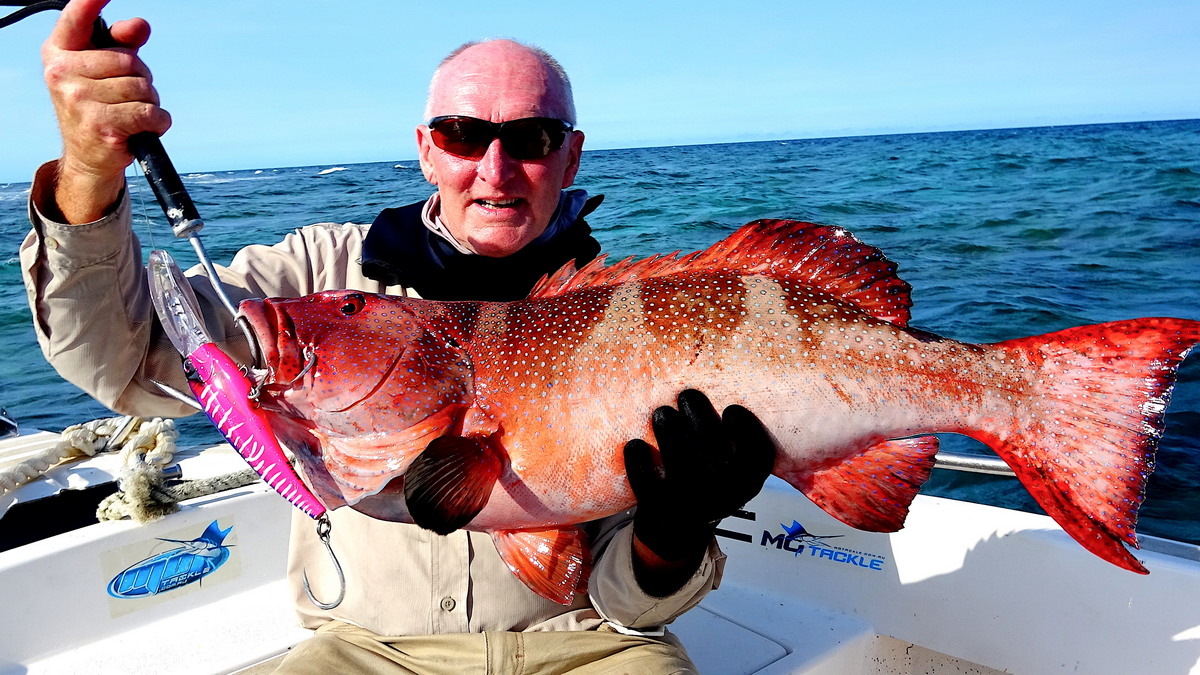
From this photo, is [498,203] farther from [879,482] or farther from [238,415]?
[879,482]

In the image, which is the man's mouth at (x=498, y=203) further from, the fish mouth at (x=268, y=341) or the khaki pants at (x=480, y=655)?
the khaki pants at (x=480, y=655)

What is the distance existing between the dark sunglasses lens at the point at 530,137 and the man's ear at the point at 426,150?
35 centimetres

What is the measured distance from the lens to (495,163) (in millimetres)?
2869

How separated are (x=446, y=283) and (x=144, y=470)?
1984mm

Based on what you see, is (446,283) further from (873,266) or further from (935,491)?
(935,491)

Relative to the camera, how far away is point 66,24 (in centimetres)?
185

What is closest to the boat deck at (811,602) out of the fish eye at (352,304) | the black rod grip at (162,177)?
the fish eye at (352,304)

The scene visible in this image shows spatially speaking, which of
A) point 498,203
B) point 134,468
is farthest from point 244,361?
point 134,468

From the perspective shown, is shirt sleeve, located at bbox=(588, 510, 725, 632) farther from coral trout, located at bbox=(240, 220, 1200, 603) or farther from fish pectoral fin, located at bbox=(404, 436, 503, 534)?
fish pectoral fin, located at bbox=(404, 436, 503, 534)

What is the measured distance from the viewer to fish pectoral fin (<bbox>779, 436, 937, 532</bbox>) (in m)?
2.09

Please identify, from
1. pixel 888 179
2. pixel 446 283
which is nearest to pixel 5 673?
pixel 446 283

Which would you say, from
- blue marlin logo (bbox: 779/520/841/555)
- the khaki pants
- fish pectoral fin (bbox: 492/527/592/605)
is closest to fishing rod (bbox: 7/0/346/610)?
fish pectoral fin (bbox: 492/527/592/605)

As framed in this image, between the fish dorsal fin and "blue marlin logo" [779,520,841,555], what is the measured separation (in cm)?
209

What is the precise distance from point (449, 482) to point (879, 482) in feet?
3.66
